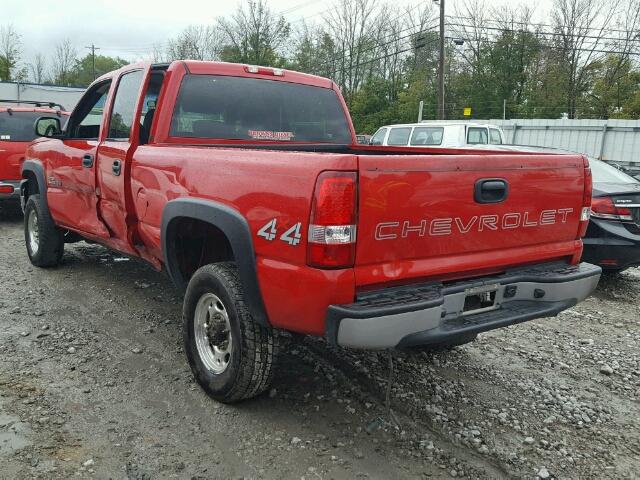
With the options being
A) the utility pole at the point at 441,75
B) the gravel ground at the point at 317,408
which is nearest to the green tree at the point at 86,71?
the utility pole at the point at 441,75

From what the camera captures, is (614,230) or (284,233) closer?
(284,233)

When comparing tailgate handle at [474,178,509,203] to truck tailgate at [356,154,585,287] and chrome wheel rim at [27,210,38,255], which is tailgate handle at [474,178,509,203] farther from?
chrome wheel rim at [27,210,38,255]

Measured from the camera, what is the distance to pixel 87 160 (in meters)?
4.79

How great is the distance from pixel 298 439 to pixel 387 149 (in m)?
2.63

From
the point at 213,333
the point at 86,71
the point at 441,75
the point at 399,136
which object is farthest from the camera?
the point at 86,71

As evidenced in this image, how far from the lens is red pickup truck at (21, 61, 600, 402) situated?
2.62 meters

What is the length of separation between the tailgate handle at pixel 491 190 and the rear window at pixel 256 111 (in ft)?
6.66

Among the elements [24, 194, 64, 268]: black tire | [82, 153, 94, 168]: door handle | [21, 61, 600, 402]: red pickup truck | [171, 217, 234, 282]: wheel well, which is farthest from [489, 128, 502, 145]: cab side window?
[171, 217, 234, 282]: wheel well

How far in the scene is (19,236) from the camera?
27.5ft

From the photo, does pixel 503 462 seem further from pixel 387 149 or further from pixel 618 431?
pixel 387 149

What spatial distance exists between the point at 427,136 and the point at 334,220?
1176 centimetres

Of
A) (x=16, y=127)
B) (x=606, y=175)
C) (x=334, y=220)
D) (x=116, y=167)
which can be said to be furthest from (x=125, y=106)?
(x=16, y=127)

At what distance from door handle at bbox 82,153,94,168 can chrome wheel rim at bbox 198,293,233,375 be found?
193cm

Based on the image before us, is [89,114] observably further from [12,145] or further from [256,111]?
[12,145]
